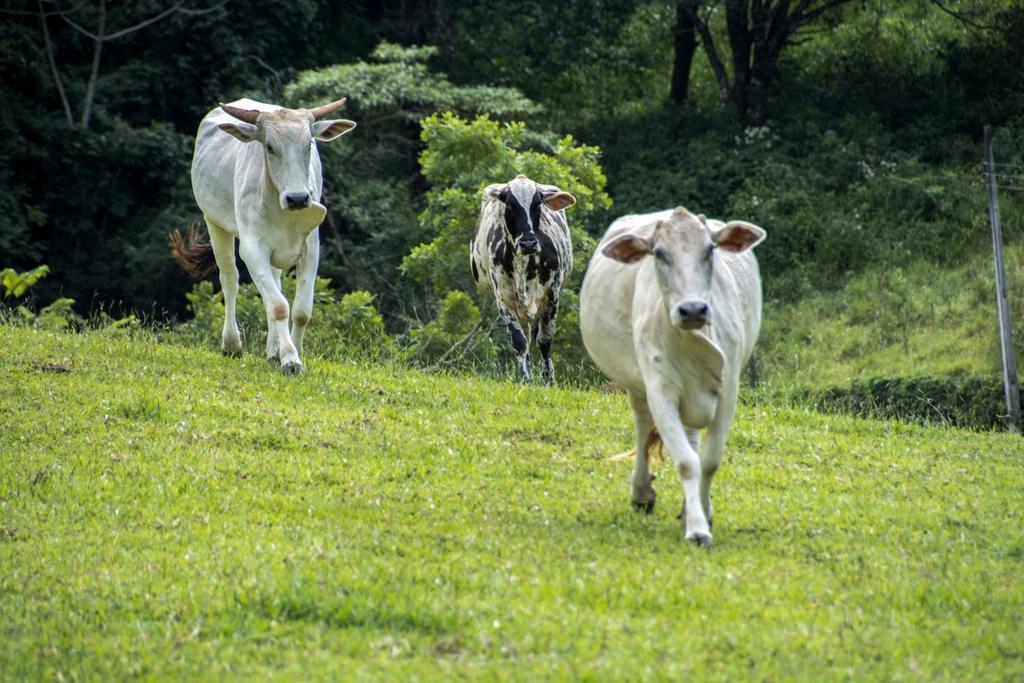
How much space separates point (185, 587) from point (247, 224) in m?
7.05

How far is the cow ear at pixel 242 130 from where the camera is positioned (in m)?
13.9

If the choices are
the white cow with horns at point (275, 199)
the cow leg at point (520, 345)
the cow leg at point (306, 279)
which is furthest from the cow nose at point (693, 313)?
the cow leg at point (520, 345)

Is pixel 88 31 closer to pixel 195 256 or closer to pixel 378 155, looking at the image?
pixel 378 155

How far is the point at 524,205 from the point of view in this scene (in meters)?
15.1

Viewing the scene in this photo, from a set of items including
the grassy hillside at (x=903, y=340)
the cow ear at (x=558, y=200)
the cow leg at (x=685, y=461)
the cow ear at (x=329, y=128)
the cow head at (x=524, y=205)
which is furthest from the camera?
the grassy hillside at (x=903, y=340)

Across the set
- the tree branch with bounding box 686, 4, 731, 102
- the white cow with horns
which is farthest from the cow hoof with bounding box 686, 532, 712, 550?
the tree branch with bounding box 686, 4, 731, 102

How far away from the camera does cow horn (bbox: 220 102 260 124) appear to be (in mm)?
13977

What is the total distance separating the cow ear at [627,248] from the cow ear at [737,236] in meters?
0.43

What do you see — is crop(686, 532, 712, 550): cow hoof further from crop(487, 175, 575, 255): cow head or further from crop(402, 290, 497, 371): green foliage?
crop(402, 290, 497, 371): green foliage

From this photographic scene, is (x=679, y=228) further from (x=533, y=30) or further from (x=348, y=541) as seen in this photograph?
(x=533, y=30)

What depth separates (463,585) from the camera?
7.76 meters

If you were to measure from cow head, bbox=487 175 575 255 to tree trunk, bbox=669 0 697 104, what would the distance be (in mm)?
20859

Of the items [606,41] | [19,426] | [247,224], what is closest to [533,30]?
[606,41]

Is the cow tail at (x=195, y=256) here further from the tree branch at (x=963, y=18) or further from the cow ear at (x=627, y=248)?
the tree branch at (x=963, y=18)
